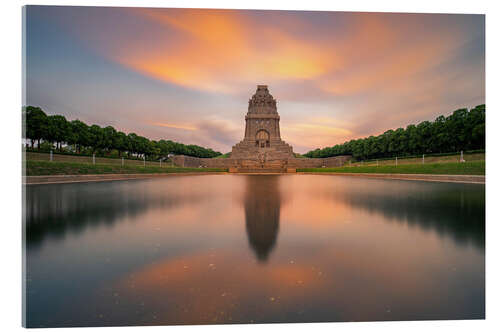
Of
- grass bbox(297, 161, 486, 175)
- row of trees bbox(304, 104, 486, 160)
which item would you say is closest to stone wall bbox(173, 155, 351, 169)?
row of trees bbox(304, 104, 486, 160)

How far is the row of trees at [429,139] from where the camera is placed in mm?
16500

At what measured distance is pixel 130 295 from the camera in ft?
6.95

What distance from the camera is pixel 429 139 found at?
26875mm

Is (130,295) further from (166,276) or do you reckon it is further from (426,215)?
(426,215)

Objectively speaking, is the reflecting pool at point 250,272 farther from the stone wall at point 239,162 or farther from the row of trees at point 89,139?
the stone wall at point 239,162

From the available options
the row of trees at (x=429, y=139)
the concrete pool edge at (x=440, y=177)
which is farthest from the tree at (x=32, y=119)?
the concrete pool edge at (x=440, y=177)

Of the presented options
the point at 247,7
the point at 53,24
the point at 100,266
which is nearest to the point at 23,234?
the point at 100,266

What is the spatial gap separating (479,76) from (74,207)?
1077 cm

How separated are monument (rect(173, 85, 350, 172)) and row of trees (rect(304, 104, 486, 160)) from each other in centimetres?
645

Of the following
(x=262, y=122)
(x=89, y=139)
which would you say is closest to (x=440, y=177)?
(x=89, y=139)

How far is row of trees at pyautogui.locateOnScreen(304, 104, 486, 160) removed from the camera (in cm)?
1650

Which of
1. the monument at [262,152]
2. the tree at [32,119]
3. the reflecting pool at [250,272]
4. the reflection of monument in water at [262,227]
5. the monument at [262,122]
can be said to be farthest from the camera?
the monument at [262,122]

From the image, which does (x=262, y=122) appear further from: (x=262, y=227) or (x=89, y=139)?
(x=262, y=227)

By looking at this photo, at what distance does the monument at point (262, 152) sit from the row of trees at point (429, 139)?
6446 millimetres
